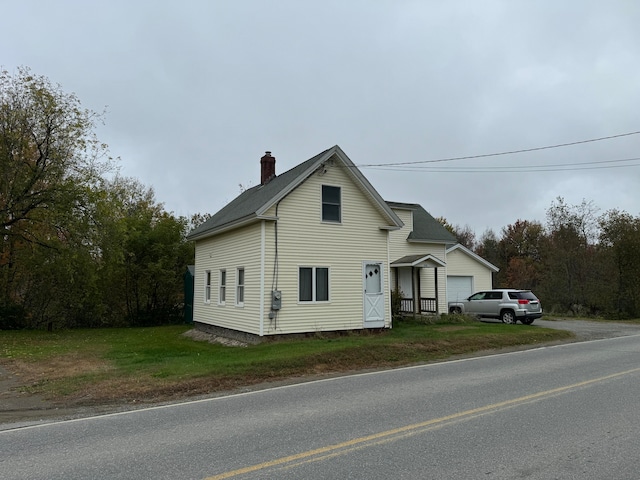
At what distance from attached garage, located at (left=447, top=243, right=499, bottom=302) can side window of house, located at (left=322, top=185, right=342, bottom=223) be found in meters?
11.7

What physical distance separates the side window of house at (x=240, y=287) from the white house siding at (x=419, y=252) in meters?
8.80

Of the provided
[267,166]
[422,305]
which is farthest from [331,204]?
[422,305]

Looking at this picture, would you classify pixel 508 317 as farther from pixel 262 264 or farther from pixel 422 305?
pixel 262 264

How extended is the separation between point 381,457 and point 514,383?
4.99m

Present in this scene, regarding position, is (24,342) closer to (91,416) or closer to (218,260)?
(218,260)

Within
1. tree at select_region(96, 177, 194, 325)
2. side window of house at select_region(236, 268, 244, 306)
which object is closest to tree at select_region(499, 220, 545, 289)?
tree at select_region(96, 177, 194, 325)

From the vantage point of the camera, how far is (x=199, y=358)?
1300 centimetres

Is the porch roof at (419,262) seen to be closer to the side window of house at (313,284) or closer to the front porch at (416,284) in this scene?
the front porch at (416,284)

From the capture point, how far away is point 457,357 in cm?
1330

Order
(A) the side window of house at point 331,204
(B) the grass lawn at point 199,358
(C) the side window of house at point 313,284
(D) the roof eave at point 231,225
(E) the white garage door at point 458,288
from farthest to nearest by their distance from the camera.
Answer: (E) the white garage door at point 458,288 < (A) the side window of house at point 331,204 < (C) the side window of house at point 313,284 < (D) the roof eave at point 231,225 < (B) the grass lawn at point 199,358

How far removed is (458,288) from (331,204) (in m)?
13.3

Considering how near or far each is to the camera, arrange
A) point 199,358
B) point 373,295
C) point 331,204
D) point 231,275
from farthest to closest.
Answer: point 231,275 < point 373,295 < point 331,204 < point 199,358

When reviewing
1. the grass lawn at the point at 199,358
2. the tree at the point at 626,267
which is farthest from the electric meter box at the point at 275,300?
the tree at the point at 626,267

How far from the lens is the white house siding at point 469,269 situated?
27.5m
